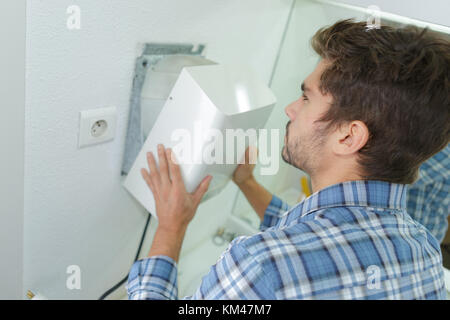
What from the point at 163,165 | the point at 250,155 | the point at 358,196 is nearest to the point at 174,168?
the point at 163,165

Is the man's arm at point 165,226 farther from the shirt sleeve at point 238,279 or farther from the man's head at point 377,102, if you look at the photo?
the man's head at point 377,102

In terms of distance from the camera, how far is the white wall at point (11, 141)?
18.8 inches

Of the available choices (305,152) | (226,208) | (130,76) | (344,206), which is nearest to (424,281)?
(344,206)

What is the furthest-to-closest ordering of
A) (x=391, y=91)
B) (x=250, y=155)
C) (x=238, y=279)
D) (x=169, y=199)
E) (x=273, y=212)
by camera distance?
(x=273, y=212) < (x=250, y=155) < (x=169, y=199) < (x=391, y=91) < (x=238, y=279)

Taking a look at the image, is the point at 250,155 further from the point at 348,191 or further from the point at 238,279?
the point at 238,279

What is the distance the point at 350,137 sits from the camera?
2.11ft

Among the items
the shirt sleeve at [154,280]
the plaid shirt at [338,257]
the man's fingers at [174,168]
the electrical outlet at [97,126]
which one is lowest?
the shirt sleeve at [154,280]

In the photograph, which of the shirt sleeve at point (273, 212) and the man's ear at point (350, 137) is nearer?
the man's ear at point (350, 137)

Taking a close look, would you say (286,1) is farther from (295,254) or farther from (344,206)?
(295,254)

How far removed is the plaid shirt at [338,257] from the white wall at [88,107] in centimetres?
23

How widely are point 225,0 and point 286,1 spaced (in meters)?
0.30

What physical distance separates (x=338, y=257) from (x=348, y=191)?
0.47 feet

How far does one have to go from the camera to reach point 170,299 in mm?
634

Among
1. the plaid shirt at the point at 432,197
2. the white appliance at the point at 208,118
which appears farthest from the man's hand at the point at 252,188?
the plaid shirt at the point at 432,197
